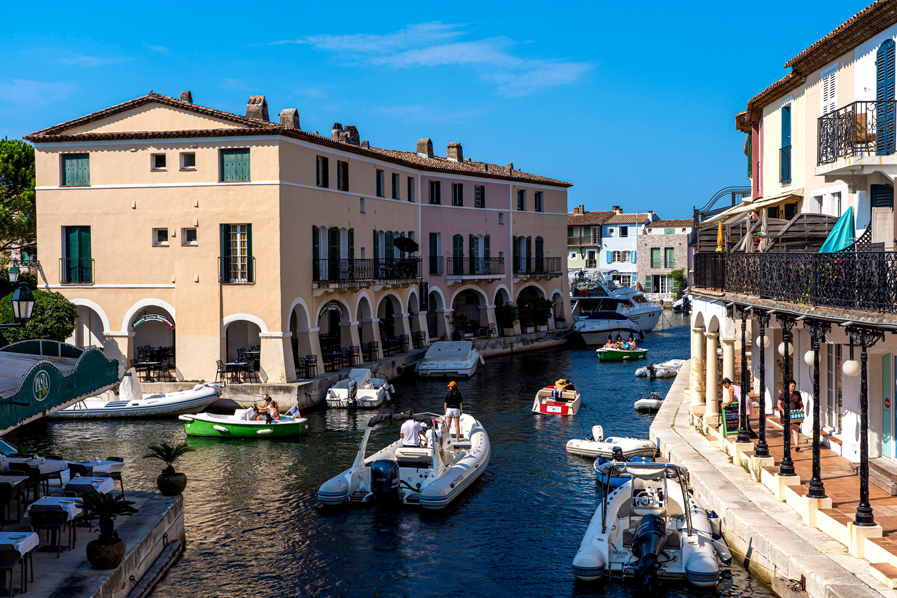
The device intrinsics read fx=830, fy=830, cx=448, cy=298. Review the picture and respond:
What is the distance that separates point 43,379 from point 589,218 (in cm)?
8546

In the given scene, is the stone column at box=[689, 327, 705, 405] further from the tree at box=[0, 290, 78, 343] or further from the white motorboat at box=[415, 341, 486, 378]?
the tree at box=[0, 290, 78, 343]

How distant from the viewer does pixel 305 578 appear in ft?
47.9

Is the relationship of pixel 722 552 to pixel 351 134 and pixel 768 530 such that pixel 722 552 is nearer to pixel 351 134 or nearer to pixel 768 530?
pixel 768 530

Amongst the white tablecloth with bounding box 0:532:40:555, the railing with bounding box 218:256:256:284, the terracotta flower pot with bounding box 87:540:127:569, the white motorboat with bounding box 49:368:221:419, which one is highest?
the railing with bounding box 218:256:256:284

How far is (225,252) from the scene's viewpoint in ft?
105

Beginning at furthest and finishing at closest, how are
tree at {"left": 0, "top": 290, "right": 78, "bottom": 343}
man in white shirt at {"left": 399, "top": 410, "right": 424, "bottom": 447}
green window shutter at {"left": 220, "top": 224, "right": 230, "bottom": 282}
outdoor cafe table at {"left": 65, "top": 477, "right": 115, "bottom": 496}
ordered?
1. green window shutter at {"left": 220, "top": 224, "right": 230, "bottom": 282}
2. tree at {"left": 0, "top": 290, "right": 78, "bottom": 343}
3. man in white shirt at {"left": 399, "top": 410, "right": 424, "bottom": 447}
4. outdoor cafe table at {"left": 65, "top": 477, "right": 115, "bottom": 496}

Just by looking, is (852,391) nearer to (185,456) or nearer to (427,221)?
(185,456)

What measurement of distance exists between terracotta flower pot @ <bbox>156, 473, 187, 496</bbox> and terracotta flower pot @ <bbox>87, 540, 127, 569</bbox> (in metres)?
3.98

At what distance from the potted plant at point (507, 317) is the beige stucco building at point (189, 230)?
56.5ft

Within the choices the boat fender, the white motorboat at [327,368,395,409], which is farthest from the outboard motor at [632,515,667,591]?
the white motorboat at [327,368,395,409]

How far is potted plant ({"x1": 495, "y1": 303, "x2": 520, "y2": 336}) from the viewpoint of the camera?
50.4 m

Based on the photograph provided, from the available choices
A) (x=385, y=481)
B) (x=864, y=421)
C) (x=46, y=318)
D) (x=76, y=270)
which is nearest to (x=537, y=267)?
(x=76, y=270)

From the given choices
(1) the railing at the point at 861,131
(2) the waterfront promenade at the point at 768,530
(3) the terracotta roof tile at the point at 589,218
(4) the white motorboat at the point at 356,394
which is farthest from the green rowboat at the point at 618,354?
(3) the terracotta roof tile at the point at 589,218

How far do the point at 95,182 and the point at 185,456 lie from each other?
1404 cm
